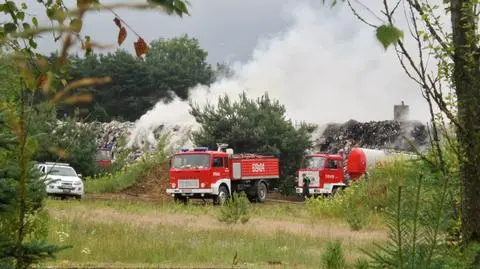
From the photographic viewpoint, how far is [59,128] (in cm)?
3406

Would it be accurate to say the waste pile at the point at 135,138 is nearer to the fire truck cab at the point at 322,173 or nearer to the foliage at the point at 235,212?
the fire truck cab at the point at 322,173

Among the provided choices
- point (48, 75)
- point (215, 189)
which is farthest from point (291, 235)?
point (215, 189)

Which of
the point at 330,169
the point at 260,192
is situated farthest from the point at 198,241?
the point at 330,169

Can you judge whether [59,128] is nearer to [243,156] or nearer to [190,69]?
[243,156]

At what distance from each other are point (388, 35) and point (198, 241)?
1047cm

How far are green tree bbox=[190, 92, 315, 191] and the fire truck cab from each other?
166 inches

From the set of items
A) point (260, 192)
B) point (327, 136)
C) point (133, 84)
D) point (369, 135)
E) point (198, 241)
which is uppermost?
point (133, 84)

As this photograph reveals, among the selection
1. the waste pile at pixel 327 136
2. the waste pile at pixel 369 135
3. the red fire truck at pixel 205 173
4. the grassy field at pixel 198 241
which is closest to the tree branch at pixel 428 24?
the grassy field at pixel 198 241

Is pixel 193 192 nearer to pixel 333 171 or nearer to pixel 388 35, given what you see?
pixel 333 171

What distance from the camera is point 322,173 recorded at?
103ft

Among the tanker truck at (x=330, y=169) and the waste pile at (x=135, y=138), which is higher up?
the waste pile at (x=135, y=138)

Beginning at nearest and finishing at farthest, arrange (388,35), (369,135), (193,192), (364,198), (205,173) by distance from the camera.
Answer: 1. (388,35)
2. (364,198)
3. (193,192)
4. (205,173)
5. (369,135)

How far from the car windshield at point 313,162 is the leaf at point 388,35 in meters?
29.9

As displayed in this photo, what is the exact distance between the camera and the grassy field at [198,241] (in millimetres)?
9875
